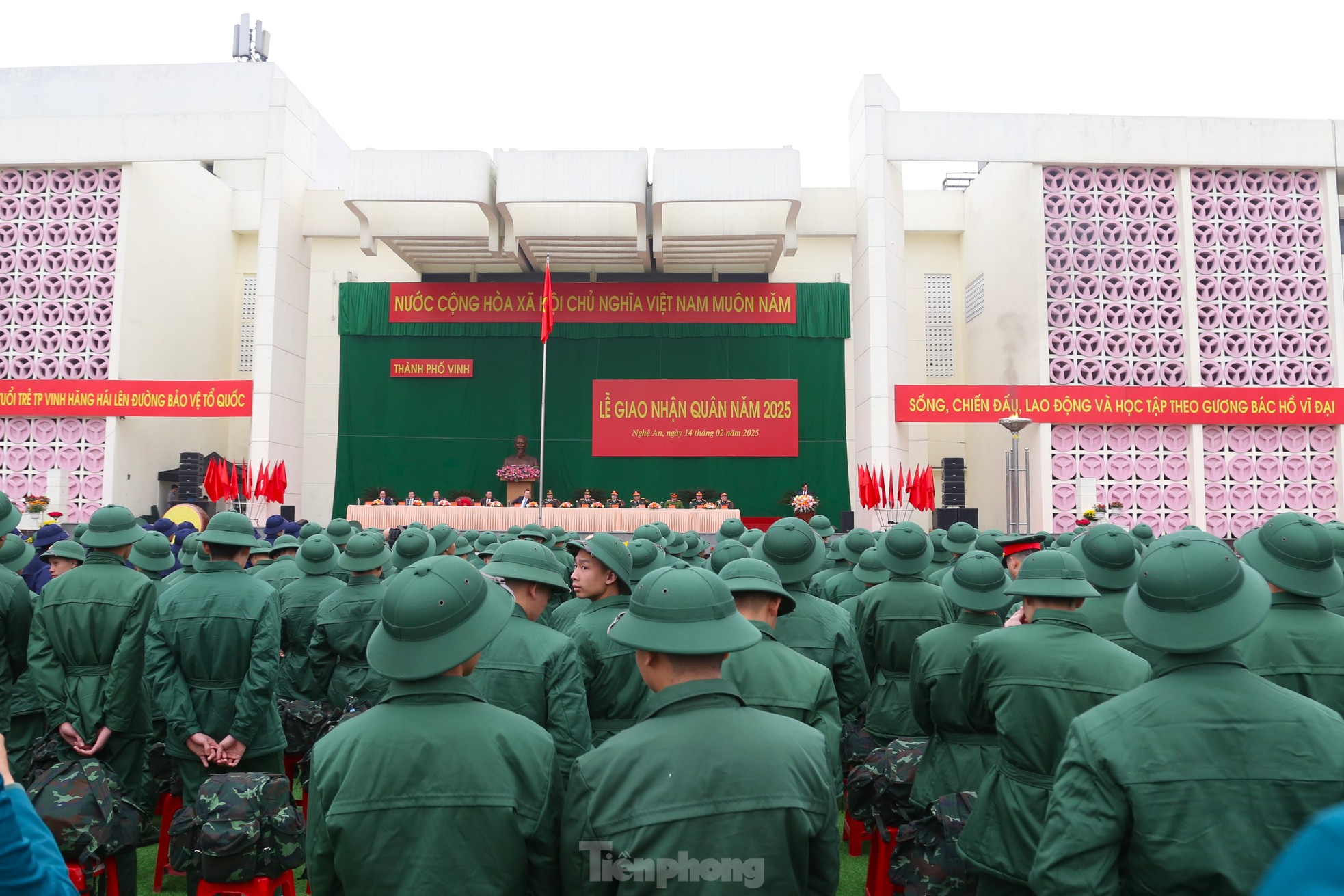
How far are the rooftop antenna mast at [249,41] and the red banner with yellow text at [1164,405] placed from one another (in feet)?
59.3

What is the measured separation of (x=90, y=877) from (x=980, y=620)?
2984 millimetres

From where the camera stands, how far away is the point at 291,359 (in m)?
17.6

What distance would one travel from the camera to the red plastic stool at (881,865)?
336cm

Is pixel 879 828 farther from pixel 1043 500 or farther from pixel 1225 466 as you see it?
pixel 1225 466

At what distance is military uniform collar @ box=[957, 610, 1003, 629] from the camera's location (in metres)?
3.26

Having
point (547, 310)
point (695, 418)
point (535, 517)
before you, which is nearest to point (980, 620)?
A: point (535, 517)

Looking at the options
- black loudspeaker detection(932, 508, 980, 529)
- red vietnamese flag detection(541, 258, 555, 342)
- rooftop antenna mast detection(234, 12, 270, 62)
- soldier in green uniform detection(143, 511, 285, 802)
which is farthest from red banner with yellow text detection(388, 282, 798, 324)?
soldier in green uniform detection(143, 511, 285, 802)

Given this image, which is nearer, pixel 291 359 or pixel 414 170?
pixel 414 170

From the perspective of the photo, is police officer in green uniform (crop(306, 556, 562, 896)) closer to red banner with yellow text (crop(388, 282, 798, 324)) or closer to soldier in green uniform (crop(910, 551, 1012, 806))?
soldier in green uniform (crop(910, 551, 1012, 806))

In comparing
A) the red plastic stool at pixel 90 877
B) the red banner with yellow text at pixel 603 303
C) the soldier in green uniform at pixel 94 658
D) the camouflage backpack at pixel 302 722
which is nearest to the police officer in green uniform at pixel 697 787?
the red plastic stool at pixel 90 877

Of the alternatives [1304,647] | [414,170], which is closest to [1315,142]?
[414,170]

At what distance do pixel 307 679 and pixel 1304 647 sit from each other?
4.09 m

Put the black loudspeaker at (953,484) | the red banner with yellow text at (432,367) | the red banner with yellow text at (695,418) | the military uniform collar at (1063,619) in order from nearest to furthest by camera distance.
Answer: the military uniform collar at (1063,619)
the black loudspeaker at (953,484)
the red banner with yellow text at (695,418)
the red banner with yellow text at (432,367)

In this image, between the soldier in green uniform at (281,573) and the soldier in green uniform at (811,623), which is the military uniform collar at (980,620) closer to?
the soldier in green uniform at (811,623)
